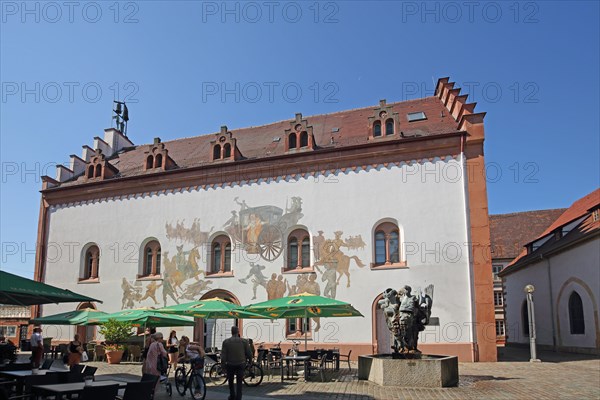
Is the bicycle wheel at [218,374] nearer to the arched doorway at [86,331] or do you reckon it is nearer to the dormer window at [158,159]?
the arched doorway at [86,331]

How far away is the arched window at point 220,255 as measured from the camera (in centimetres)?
2550

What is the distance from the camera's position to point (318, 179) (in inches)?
962

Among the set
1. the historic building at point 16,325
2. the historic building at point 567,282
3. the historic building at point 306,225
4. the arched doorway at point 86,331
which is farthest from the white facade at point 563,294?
the historic building at point 16,325

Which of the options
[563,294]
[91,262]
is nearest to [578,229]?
[563,294]

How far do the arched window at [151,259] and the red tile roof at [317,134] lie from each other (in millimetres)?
4300

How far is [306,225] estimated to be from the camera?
2412 centimetres

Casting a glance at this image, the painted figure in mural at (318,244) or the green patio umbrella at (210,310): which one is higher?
the painted figure in mural at (318,244)

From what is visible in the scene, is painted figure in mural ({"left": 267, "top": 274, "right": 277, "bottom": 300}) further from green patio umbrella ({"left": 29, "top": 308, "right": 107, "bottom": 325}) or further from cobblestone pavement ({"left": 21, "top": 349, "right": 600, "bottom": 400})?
green patio umbrella ({"left": 29, "top": 308, "right": 107, "bottom": 325})

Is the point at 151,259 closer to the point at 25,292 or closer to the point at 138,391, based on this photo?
the point at 25,292

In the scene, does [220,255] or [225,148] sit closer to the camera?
[220,255]

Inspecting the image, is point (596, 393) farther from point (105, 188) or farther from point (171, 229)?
point (105, 188)

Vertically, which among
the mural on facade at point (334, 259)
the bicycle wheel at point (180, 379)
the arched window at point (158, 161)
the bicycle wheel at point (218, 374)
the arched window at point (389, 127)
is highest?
the arched window at point (389, 127)

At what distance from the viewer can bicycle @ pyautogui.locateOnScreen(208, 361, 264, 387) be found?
48.6 ft

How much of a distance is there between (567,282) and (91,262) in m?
26.0
